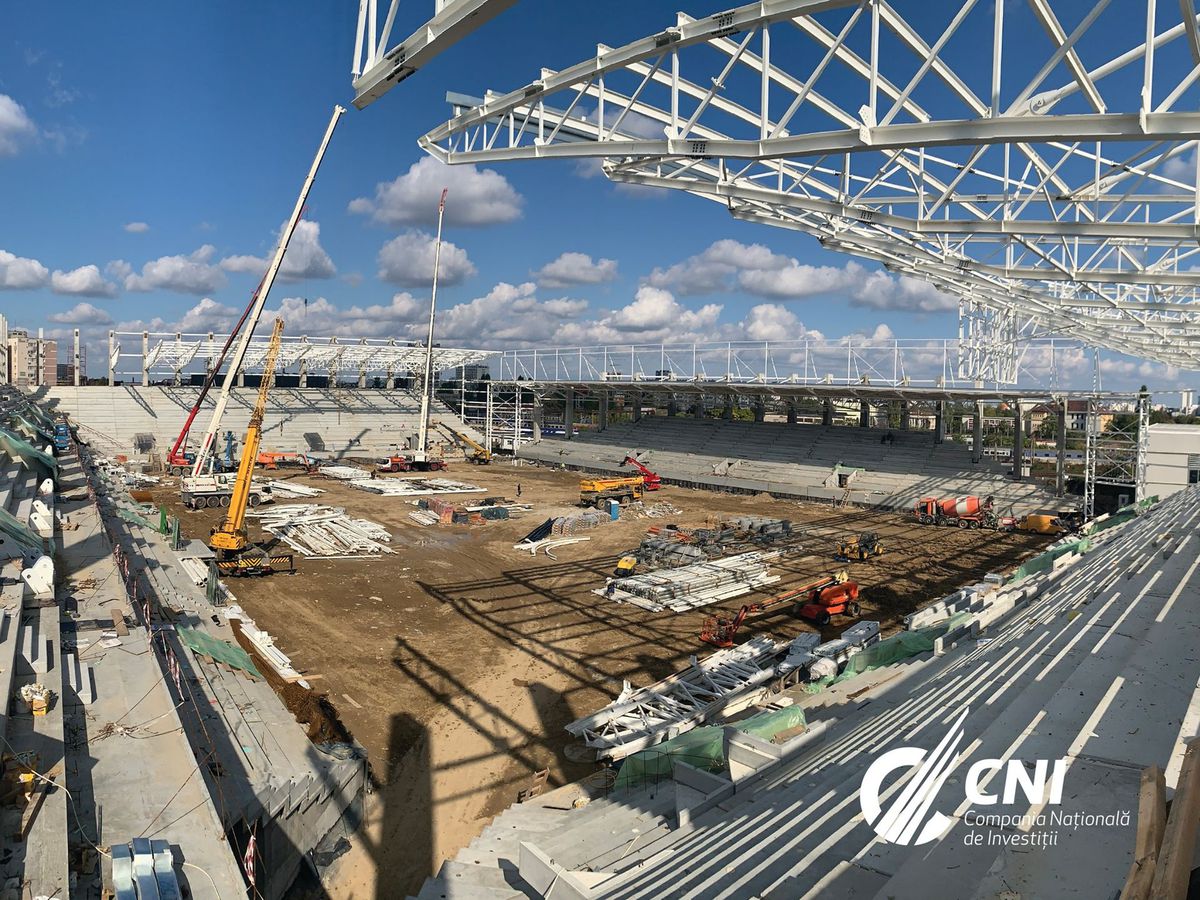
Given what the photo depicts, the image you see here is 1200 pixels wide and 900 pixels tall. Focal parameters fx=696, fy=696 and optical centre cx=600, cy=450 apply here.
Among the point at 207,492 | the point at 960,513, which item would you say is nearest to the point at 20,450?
the point at 207,492

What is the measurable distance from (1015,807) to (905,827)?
64 centimetres

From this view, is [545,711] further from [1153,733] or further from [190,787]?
[1153,733]

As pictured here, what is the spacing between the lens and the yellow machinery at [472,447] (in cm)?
4772

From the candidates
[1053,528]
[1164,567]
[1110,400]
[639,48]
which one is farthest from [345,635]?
[1110,400]

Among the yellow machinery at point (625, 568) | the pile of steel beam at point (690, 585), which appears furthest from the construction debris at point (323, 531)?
the pile of steel beam at point (690, 585)

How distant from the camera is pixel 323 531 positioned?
23.7m

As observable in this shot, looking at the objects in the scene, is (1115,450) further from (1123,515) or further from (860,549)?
(860,549)

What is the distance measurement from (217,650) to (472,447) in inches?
1544

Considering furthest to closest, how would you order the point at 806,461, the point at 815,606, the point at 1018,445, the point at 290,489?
the point at 806,461 < the point at 290,489 < the point at 1018,445 < the point at 815,606

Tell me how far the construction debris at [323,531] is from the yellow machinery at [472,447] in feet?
64.1

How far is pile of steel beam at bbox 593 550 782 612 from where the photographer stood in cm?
1692

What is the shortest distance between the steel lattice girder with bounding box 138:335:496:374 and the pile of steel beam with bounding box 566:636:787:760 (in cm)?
4271

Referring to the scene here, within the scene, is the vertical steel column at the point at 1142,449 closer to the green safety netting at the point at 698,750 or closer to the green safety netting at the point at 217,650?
the green safety netting at the point at 698,750

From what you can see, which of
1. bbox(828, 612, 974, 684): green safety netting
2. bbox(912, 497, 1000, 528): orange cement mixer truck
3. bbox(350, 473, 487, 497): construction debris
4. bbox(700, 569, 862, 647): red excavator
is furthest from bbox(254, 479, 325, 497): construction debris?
bbox(912, 497, 1000, 528): orange cement mixer truck
